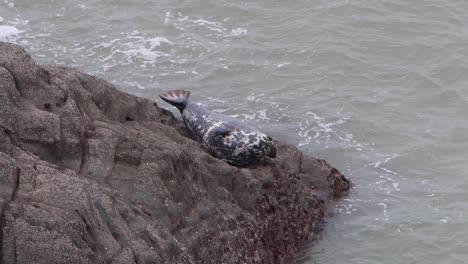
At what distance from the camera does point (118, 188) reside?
600 centimetres

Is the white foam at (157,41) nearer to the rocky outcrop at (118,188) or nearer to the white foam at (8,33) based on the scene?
the white foam at (8,33)

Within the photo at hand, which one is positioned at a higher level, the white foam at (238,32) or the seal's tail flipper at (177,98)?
the seal's tail flipper at (177,98)

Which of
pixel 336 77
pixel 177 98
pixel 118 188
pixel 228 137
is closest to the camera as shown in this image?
pixel 118 188

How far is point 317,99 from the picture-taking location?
10680 millimetres

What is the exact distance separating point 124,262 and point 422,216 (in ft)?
12.8

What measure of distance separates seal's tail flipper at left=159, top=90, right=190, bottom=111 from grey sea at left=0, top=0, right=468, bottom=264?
1.15 meters

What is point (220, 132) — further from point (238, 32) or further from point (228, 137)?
point (238, 32)

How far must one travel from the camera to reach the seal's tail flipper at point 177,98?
8.98m

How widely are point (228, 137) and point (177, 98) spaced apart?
1246 millimetres

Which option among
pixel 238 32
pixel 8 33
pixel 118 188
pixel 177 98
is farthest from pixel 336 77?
pixel 118 188

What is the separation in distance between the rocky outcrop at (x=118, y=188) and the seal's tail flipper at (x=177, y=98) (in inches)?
33.4

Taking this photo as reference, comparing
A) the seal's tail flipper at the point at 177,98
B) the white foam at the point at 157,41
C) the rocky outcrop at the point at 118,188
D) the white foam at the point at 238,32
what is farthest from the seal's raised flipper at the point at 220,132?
the white foam at the point at 238,32

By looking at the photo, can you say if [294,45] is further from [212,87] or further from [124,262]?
[124,262]

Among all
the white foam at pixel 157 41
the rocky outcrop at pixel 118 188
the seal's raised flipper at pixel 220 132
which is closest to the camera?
the rocky outcrop at pixel 118 188
